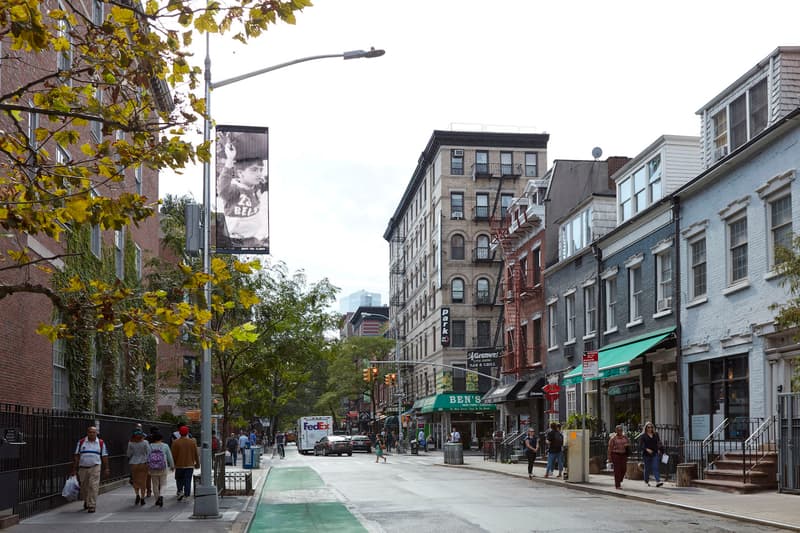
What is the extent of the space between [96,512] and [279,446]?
47.0 meters

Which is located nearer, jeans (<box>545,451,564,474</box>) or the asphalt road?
the asphalt road

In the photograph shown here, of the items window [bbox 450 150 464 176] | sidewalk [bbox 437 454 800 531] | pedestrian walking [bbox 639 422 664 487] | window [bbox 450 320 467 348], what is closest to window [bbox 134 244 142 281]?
sidewalk [bbox 437 454 800 531]

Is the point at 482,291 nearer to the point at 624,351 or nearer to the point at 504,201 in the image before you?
the point at 504,201

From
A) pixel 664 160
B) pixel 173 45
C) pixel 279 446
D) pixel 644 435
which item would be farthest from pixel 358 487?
pixel 279 446

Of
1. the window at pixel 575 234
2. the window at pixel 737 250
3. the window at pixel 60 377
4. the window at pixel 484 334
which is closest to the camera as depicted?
the window at pixel 60 377

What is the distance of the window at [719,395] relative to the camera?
24781 mm

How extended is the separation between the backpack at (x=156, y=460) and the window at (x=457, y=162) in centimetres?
5443

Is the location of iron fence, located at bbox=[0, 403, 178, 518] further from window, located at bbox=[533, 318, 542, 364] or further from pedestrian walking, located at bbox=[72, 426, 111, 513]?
window, located at bbox=[533, 318, 542, 364]

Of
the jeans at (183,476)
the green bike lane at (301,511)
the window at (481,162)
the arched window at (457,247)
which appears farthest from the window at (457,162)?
the jeans at (183,476)

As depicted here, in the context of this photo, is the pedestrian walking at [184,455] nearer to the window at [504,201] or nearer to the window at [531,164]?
the window at [504,201]

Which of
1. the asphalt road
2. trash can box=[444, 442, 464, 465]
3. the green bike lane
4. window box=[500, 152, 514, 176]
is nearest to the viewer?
the asphalt road

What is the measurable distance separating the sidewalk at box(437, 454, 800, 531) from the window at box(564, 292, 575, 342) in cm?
1290

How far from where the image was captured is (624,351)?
3102 centimetres

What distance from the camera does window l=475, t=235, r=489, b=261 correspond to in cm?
7319
